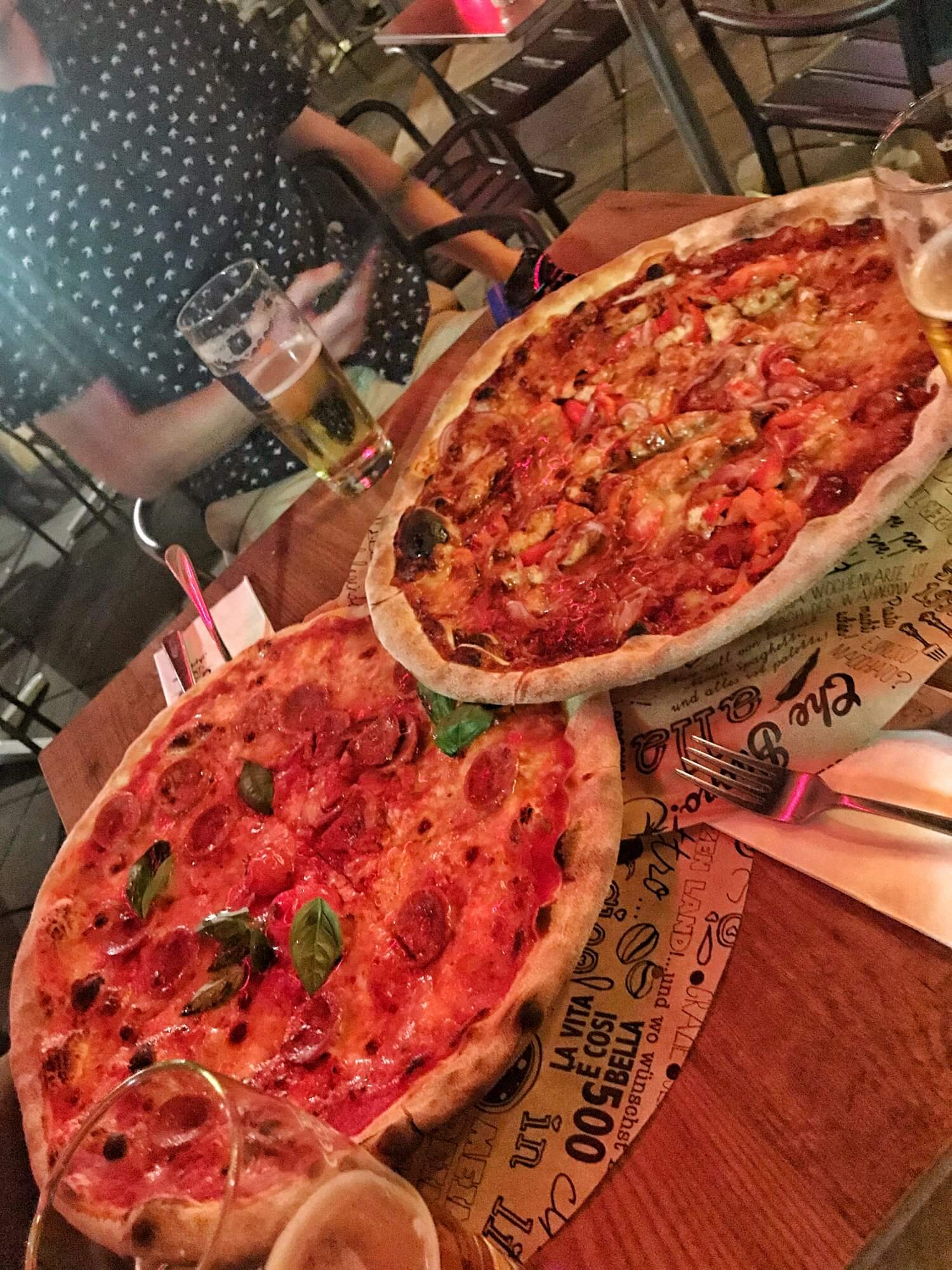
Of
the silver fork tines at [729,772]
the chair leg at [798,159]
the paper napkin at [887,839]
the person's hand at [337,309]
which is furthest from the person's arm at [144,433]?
the chair leg at [798,159]

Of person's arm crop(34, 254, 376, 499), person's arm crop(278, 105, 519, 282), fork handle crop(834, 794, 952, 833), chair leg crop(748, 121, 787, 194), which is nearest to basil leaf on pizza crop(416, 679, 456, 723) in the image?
fork handle crop(834, 794, 952, 833)

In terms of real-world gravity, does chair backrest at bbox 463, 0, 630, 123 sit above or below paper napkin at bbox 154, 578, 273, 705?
below

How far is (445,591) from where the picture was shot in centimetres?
184

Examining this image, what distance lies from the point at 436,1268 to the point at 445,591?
1.17 m

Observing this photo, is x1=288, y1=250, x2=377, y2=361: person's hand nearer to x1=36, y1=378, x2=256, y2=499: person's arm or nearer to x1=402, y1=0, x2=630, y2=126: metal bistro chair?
x1=36, y1=378, x2=256, y2=499: person's arm

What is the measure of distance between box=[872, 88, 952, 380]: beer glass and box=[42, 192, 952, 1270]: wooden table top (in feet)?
2.41

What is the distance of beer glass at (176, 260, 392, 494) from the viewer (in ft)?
7.20

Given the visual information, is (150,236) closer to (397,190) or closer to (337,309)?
(337,309)

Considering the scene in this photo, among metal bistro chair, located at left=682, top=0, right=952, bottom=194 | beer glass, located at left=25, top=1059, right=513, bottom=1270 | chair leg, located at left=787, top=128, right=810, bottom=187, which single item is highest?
beer glass, located at left=25, top=1059, right=513, bottom=1270

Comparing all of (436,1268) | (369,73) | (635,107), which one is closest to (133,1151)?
(436,1268)

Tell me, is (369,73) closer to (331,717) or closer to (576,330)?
(576,330)

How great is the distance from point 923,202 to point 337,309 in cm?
222

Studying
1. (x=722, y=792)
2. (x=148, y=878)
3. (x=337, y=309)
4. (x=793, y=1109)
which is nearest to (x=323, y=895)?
(x=148, y=878)

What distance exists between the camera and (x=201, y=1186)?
0.80 m
